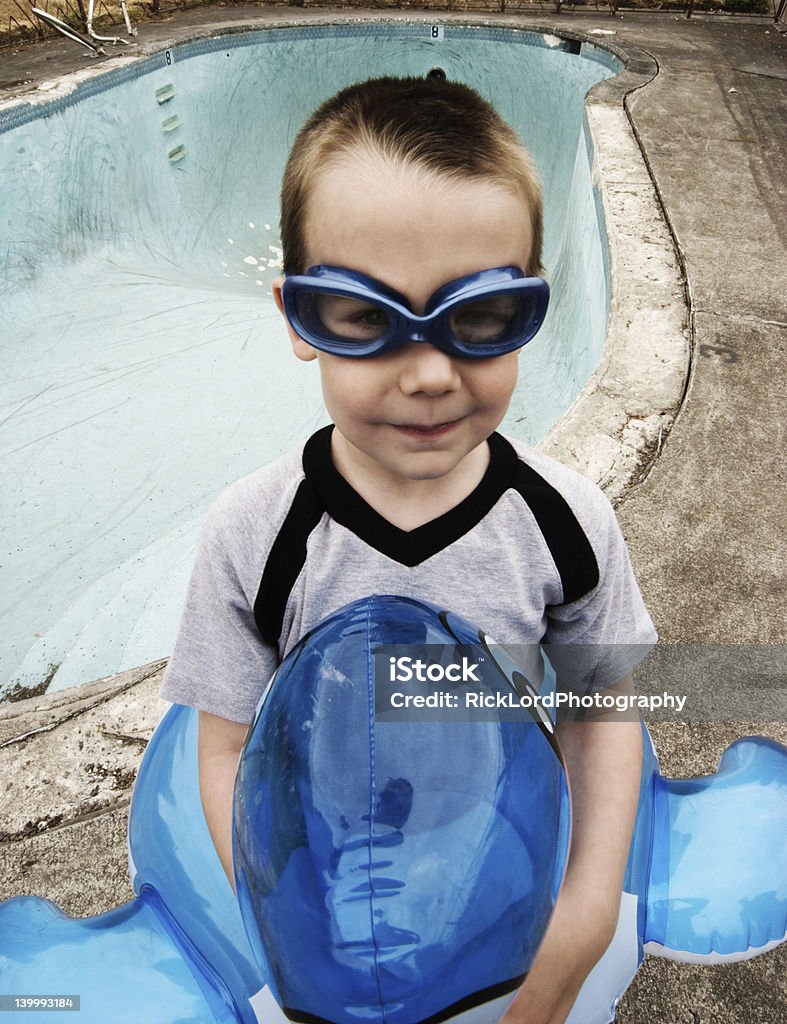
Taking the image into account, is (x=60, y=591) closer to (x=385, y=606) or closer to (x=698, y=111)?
(x=385, y=606)

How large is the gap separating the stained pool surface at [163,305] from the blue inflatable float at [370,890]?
202 centimetres

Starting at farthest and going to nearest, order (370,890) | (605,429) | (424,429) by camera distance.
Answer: (605,429) < (424,429) < (370,890)

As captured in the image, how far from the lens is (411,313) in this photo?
0.83 metres

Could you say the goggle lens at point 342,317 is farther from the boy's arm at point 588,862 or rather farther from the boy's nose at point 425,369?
the boy's arm at point 588,862

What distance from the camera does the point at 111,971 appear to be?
1104 mm

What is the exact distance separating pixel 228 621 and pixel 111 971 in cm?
56

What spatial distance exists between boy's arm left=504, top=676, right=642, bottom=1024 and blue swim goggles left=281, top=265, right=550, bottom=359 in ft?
2.05

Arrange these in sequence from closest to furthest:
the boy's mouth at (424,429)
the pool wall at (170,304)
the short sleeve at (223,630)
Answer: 1. the boy's mouth at (424,429)
2. the short sleeve at (223,630)
3. the pool wall at (170,304)

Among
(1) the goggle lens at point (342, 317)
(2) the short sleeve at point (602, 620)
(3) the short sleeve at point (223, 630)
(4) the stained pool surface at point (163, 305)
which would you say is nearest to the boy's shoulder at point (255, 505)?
(3) the short sleeve at point (223, 630)

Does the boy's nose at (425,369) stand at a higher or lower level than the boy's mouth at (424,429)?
higher

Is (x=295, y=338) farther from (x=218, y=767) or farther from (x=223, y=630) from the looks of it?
(x=218, y=767)

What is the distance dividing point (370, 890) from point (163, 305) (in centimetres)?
522

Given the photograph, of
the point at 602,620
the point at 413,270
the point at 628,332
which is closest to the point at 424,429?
the point at 413,270

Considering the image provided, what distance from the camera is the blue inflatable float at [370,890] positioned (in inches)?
25.6
